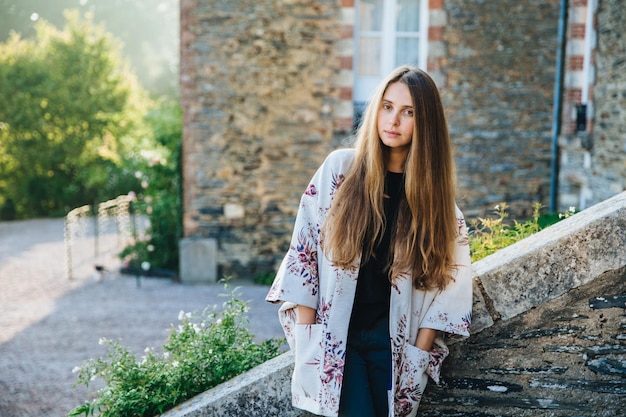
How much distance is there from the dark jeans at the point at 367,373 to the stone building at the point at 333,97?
22.8ft

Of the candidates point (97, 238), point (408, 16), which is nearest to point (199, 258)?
point (97, 238)

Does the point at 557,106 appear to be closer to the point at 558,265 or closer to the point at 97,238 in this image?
the point at 558,265

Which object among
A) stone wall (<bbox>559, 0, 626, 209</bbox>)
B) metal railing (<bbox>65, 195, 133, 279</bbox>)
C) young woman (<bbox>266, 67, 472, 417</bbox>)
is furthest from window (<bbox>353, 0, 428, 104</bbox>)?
young woman (<bbox>266, 67, 472, 417</bbox>)

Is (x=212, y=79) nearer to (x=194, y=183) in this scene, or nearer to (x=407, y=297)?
(x=194, y=183)

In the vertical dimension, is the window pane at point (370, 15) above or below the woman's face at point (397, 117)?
above

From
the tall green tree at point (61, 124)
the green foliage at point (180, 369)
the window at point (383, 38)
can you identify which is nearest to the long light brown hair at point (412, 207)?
the green foliage at point (180, 369)

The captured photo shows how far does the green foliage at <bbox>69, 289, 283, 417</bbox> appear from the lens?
335 centimetres

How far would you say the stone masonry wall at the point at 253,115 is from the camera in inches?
371

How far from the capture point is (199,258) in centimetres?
980

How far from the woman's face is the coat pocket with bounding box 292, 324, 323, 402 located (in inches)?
28.5

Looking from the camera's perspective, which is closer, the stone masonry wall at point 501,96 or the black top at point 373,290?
the black top at point 373,290

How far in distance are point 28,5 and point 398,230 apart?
116 ft

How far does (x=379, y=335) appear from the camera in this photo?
2.49 meters

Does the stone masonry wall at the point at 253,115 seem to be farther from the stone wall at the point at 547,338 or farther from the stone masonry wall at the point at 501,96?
the stone wall at the point at 547,338
